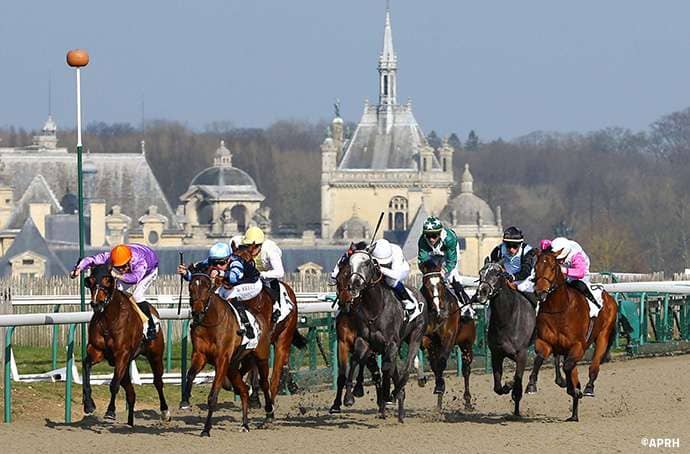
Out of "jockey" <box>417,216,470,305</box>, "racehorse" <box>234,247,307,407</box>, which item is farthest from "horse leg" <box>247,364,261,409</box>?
"jockey" <box>417,216,470,305</box>

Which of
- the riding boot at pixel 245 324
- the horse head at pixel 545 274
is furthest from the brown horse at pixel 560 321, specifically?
the riding boot at pixel 245 324

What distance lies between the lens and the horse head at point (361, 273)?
17359mm

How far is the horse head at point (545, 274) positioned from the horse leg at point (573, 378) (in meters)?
0.50

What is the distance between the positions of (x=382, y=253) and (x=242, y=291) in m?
1.12

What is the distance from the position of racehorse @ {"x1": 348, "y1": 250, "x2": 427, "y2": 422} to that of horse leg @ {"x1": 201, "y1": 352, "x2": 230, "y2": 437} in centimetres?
117

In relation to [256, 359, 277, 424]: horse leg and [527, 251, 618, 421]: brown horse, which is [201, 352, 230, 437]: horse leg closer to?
[256, 359, 277, 424]: horse leg

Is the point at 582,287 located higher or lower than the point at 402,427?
higher

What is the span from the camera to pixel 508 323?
705 inches

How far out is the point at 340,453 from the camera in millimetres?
15477

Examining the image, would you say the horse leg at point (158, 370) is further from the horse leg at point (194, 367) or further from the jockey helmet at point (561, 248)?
the jockey helmet at point (561, 248)

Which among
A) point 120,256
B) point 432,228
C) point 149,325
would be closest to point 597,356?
point 432,228

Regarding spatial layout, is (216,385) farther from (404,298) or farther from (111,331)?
(404,298)

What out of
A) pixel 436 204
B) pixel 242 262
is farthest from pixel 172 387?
pixel 436 204

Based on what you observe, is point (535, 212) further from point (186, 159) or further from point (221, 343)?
point (221, 343)
